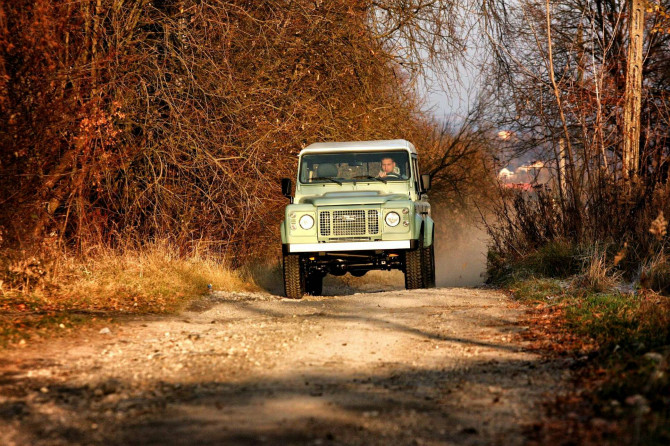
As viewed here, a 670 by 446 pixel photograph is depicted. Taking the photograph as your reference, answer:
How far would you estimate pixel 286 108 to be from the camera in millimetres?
15383

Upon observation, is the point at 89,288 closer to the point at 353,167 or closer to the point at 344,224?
the point at 344,224

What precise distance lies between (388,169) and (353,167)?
551mm

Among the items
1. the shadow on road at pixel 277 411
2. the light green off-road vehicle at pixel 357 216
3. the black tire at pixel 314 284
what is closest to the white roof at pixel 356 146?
the light green off-road vehicle at pixel 357 216

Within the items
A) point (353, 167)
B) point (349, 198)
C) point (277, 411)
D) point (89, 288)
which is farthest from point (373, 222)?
point (277, 411)

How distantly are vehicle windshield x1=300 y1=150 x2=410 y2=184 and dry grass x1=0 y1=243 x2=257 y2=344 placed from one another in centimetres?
222

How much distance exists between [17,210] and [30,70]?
1.60m

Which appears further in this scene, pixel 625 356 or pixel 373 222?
pixel 373 222

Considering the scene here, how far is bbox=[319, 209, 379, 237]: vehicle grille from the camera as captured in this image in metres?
11.6

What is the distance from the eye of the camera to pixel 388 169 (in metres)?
13.0

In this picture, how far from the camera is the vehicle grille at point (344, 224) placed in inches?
456

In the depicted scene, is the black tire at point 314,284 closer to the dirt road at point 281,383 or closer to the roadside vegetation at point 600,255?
the roadside vegetation at point 600,255

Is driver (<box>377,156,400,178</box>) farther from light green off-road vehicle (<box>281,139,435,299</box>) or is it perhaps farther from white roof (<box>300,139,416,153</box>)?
white roof (<box>300,139,416,153</box>)

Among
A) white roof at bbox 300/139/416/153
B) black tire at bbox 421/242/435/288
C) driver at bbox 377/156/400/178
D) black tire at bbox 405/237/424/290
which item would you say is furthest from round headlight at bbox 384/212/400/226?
white roof at bbox 300/139/416/153

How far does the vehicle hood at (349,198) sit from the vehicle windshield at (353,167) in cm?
41
